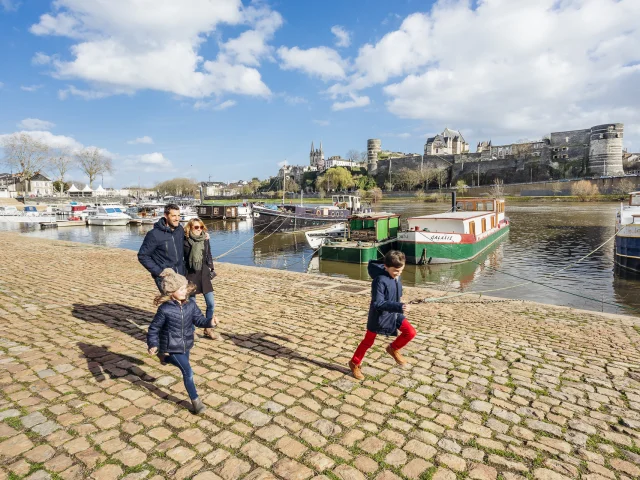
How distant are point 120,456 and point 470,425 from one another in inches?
127

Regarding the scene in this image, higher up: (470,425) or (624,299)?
(470,425)

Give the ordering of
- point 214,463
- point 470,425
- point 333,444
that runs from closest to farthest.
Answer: point 214,463 < point 333,444 < point 470,425

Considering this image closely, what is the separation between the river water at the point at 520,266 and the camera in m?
15.0

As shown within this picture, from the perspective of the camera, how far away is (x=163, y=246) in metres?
5.45

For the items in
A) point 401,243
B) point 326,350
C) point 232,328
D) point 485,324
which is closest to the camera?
point 326,350

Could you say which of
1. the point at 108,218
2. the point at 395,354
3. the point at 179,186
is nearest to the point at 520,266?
the point at 395,354

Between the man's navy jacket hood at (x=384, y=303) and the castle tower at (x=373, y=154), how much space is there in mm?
132182

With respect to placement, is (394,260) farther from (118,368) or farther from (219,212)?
(219,212)

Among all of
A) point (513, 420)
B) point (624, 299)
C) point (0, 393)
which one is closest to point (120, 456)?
point (0, 393)

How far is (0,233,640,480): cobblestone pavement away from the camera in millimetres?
3230

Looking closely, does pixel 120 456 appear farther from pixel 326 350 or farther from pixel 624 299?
pixel 624 299

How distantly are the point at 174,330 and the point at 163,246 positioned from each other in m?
1.93

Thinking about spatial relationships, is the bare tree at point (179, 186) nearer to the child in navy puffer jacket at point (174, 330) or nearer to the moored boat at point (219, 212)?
the moored boat at point (219, 212)

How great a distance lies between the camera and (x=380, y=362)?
209 inches
